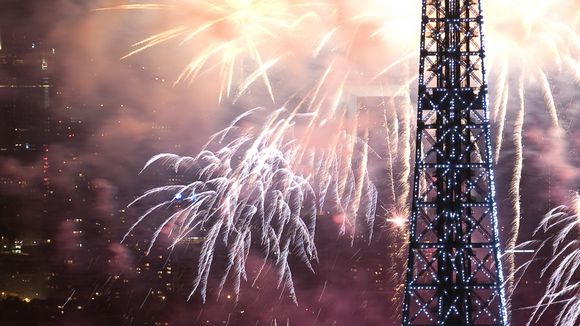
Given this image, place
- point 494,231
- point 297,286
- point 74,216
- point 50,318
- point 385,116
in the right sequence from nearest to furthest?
point 494,231
point 385,116
point 297,286
point 50,318
point 74,216

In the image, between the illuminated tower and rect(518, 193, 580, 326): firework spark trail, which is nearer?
the illuminated tower

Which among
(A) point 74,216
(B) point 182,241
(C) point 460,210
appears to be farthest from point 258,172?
(A) point 74,216

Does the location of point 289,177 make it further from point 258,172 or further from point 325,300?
point 325,300

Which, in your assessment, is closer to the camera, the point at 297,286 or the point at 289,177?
the point at 289,177

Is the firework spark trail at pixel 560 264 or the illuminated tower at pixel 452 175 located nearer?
the illuminated tower at pixel 452 175

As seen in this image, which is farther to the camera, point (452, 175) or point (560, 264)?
point (560, 264)

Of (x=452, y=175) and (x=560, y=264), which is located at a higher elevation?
(x=452, y=175)

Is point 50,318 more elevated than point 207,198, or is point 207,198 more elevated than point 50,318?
point 207,198

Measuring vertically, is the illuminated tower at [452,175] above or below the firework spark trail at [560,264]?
above

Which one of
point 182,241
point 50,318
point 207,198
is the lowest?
point 50,318

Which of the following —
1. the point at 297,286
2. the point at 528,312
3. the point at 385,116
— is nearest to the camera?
the point at 385,116

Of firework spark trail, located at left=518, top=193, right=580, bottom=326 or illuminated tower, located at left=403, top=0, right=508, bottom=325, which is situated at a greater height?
illuminated tower, located at left=403, top=0, right=508, bottom=325
